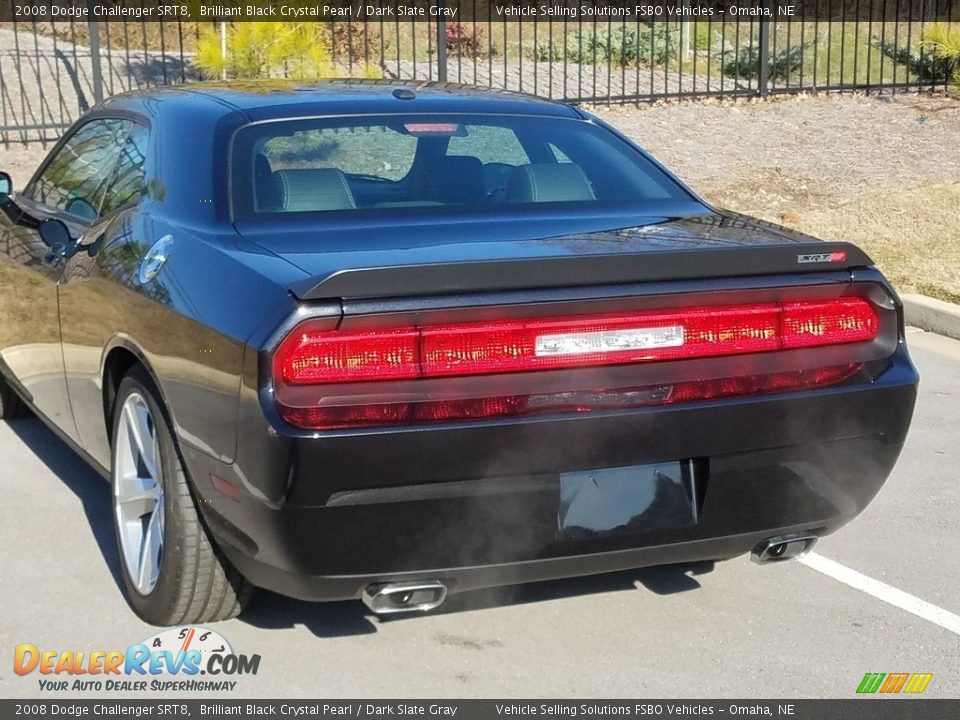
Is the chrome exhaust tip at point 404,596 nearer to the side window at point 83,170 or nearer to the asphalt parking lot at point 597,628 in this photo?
the asphalt parking lot at point 597,628

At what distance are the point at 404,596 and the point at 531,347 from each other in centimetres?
71

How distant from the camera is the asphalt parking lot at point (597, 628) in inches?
148

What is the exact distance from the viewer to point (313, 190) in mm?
4137

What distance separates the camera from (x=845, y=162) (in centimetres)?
1333

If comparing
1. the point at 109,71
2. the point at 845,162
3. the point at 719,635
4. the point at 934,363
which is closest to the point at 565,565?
the point at 719,635

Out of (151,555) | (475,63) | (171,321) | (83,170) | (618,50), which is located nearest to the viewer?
(171,321)

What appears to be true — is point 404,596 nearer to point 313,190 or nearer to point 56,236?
point 313,190

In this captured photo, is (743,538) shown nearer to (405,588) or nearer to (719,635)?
(719,635)

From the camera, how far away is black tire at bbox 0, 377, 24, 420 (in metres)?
6.27

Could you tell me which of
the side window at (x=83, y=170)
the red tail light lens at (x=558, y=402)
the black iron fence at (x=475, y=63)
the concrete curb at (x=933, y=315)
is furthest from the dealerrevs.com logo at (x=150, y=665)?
the black iron fence at (x=475, y=63)

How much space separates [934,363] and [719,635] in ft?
13.0

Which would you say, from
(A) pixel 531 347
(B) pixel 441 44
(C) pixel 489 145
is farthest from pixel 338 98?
(B) pixel 441 44

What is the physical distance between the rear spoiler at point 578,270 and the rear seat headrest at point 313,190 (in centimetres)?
86

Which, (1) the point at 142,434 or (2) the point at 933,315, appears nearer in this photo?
(1) the point at 142,434
